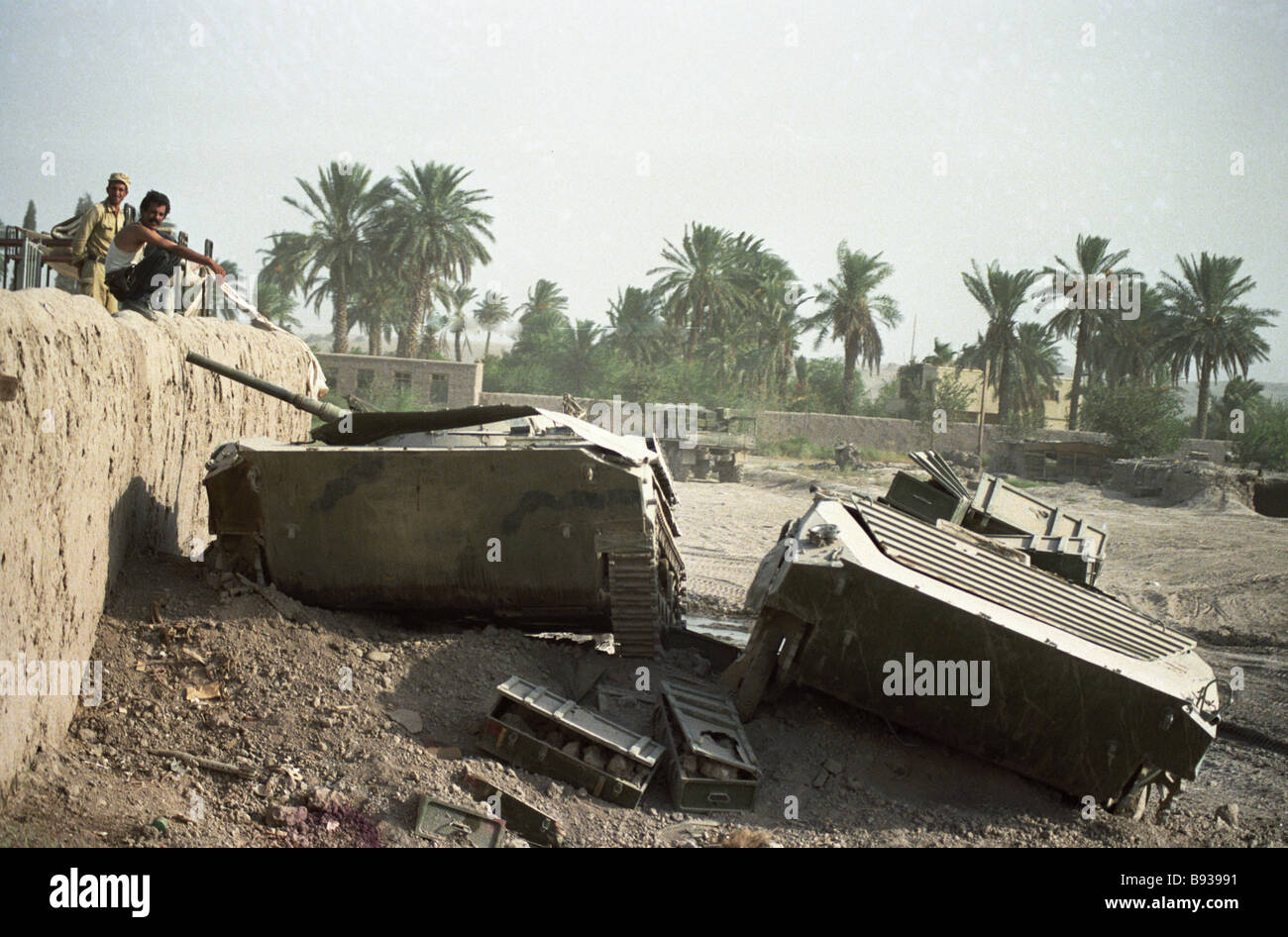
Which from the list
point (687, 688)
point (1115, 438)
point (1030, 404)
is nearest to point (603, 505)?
point (687, 688)

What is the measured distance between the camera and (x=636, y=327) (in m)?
51.9

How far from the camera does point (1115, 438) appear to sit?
35969mm

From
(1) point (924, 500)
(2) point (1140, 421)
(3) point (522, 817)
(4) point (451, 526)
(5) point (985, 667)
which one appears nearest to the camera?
(3) point (522, 817)

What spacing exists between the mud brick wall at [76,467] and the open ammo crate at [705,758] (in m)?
2.99

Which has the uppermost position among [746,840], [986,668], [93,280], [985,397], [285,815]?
[985,397]

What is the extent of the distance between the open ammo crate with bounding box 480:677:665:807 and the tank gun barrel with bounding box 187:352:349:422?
3224 mm

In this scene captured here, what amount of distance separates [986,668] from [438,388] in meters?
35.1

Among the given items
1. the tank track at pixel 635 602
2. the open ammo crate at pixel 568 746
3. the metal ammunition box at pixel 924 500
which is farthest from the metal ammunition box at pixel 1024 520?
the open ammo crate at pixel 568 746

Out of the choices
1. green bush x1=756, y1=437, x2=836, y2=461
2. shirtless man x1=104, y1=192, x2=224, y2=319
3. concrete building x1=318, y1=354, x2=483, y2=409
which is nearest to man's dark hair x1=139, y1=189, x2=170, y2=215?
shirtless man x1=104, y1=192, x2=224, y2=319

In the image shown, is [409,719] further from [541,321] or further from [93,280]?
[541,321]

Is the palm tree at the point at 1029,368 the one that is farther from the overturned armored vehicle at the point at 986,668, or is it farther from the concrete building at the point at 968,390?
the overturned armored vehicle at the point at 986,668

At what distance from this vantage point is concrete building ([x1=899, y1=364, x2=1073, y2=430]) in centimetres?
4600

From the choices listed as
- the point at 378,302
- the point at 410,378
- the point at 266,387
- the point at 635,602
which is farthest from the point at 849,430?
the point at 635,602
